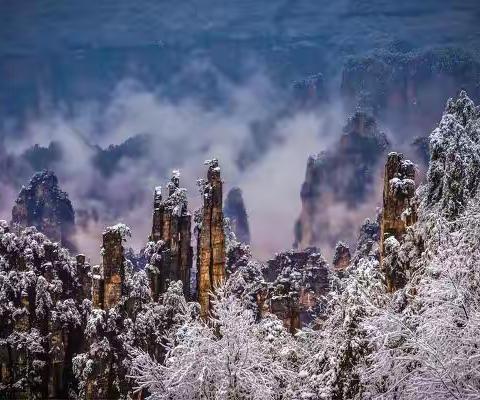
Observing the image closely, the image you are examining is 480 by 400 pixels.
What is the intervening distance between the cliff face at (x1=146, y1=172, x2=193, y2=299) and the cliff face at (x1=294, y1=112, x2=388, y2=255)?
57.1 meters

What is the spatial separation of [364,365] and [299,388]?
257 centimetres

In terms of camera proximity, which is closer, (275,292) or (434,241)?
(434,241)

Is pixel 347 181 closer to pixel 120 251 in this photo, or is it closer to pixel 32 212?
pixel 32 212

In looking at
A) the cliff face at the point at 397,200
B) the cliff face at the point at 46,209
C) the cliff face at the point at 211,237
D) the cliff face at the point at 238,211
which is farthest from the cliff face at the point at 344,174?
the cliff face at the point at 397,200

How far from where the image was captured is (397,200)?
20406 mm

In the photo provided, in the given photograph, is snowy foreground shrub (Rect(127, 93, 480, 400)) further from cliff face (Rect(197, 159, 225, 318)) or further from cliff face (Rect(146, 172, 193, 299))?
cliff face (Rect(146, 172, 193, 299))

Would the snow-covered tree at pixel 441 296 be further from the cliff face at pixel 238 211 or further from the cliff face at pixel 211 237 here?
the cliff face at pixel 238 211

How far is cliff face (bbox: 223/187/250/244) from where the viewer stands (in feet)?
361

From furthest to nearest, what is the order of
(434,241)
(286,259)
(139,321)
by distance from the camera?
(286,259) < (139,321) < (434,241)

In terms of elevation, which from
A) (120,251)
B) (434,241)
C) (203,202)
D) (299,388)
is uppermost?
(203,202)

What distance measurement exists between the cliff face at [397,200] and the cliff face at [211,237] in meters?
23.5

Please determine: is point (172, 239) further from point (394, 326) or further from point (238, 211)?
point (238, 211)

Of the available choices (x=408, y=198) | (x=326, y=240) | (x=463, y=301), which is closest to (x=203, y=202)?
(x=408, y=198)

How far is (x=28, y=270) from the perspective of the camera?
43.4m
